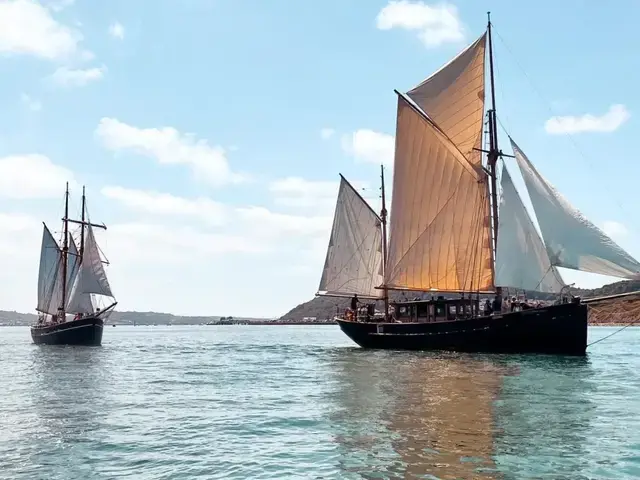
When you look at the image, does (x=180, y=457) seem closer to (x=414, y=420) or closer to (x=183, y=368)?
(x=414, y=420)

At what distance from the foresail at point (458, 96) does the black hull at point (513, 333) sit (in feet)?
52.6

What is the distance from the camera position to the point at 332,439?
19281mm

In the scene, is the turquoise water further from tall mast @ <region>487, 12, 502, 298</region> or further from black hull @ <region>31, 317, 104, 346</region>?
black hull @ <region>31, 317, 104, 346</region>

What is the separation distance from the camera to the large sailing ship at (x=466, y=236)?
158ft

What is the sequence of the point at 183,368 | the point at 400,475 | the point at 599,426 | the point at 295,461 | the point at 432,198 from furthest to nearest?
the point at 432,198 → the point at 183,368 → the point at 599,426 → the point at 295,461 → the point at 400,475

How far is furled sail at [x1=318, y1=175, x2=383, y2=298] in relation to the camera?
67.2 m

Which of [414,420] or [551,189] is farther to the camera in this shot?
[551,189]

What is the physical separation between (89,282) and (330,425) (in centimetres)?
6594

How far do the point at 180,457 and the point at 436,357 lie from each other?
3468 centimetres

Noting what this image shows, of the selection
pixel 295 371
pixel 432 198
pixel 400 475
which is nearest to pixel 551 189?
pixel 432 198

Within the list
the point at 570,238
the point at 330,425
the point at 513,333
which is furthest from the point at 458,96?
the point at 330,425

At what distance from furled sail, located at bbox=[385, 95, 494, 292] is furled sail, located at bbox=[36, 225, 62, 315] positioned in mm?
51190

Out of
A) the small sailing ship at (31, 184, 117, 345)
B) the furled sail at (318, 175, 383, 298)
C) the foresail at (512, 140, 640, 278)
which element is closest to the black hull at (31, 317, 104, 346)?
the small sailing ship at (31, 184, 117, 345)

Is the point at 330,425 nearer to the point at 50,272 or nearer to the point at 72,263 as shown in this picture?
the point at 72,263
